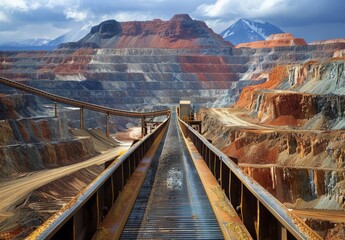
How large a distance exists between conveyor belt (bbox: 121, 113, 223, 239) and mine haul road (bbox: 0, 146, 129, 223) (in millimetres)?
27331

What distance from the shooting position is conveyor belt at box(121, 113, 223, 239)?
9141mm

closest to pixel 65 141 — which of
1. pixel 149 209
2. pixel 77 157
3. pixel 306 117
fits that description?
pixel 77 157

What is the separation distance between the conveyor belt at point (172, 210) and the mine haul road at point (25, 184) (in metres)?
27.3

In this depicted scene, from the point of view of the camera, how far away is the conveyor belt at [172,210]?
9.14 m

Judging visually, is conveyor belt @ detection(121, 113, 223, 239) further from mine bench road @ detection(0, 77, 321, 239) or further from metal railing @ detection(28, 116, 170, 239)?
metal railing @ detection(28, 116, 170, 239)

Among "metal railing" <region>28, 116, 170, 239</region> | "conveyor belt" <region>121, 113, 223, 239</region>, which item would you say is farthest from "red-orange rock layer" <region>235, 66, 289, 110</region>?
"metal railing" <region>28, 116, 170, 239</region>

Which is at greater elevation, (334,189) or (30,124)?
(30,124)

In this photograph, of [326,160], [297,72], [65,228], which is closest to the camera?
[65,228]

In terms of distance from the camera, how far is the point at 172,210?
11062mm

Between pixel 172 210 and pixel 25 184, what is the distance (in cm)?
4537

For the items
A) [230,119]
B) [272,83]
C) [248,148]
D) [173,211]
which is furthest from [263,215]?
[272,83]

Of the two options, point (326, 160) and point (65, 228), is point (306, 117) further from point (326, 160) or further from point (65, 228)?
point (65, 228)

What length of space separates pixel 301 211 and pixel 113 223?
39.5m

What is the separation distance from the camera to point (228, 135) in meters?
73.8
